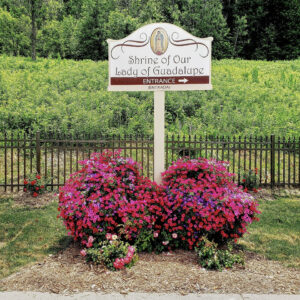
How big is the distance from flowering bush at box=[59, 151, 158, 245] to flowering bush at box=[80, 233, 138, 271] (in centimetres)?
21

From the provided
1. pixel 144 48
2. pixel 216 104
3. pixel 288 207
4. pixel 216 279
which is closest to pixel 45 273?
pixel 216 279

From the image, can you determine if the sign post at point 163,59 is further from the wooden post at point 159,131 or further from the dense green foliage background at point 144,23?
the dense green foliage background at point 144,23

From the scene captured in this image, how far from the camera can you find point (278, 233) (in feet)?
20.6

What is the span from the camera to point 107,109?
12461mm

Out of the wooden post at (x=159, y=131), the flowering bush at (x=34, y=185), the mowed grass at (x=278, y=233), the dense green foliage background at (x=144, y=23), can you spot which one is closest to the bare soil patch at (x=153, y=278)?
the mowed grass at (x=278, y=233)

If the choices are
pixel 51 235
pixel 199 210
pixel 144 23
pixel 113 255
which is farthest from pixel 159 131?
pixel 144 23

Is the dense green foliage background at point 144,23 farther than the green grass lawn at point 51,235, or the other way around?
the dense green foliage background at point 144,23

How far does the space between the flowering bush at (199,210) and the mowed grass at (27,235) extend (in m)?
1.52

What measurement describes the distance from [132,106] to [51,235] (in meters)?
7.45

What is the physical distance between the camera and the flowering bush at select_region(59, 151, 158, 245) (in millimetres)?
4598

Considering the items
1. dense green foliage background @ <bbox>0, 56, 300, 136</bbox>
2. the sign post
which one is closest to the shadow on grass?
the sign post

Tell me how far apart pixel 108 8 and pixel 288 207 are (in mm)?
29112

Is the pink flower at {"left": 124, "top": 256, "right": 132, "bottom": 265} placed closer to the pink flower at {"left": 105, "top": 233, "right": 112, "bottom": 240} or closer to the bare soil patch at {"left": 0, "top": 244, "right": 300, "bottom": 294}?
the bare soil patch at {"left": 0, "top": 244, "right": 300, "bottom": 294}

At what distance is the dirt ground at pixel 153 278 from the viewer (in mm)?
3770
